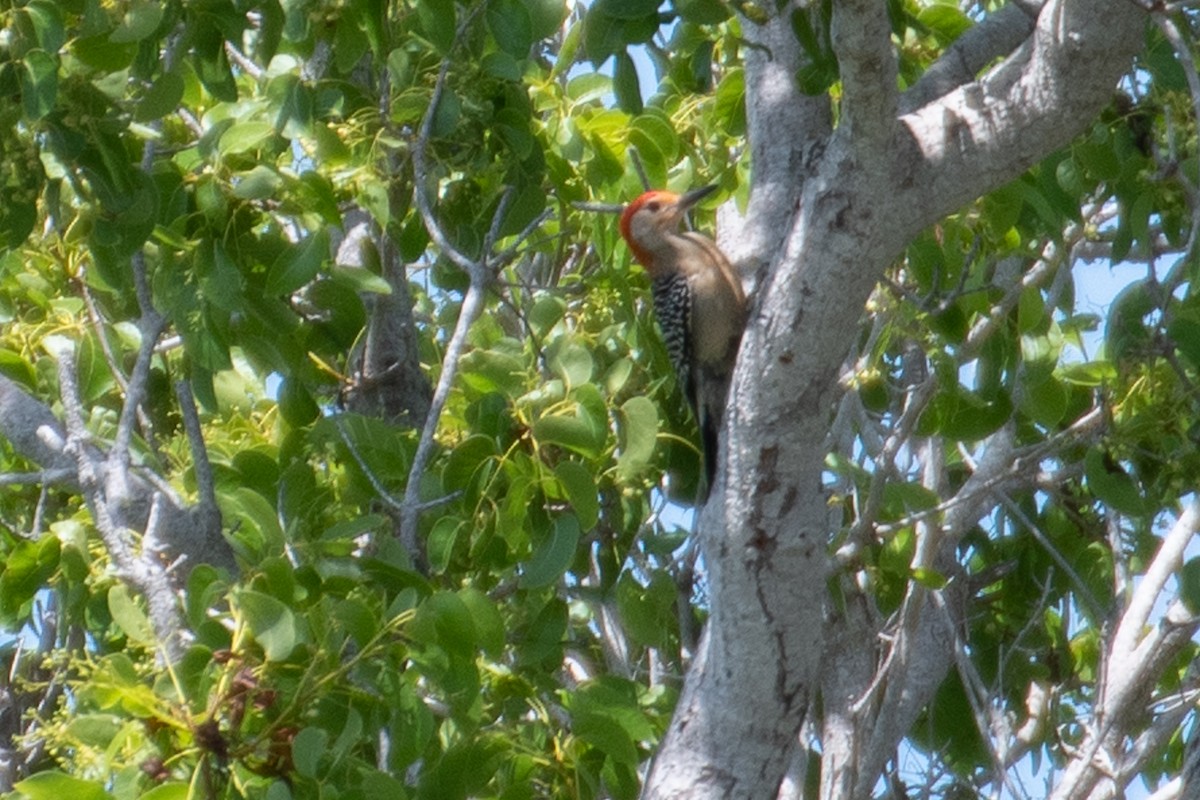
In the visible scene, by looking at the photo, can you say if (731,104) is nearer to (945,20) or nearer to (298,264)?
(945,20)

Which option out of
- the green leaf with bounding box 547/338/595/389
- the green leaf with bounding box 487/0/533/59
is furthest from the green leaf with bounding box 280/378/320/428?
the green leaf with bounding box 487/0/533/59

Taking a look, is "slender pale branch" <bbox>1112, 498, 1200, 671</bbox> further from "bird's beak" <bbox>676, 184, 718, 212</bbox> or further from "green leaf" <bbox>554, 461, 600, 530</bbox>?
"green leaf" <bbox>554, 461, 600, 530</bbox>

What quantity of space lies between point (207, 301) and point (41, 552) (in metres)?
0.68

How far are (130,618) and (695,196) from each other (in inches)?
89.6

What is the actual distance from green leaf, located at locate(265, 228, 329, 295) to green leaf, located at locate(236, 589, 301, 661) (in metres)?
1.04

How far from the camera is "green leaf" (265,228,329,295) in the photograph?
3.73m

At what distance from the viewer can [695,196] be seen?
4.84 m

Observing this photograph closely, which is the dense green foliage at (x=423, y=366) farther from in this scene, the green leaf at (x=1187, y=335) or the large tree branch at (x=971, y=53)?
the large tree branch at (x=971, y=53)

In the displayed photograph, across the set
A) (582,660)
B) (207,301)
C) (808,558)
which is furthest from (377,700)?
(582,660)

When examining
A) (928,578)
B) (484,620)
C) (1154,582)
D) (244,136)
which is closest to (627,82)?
(244,136)

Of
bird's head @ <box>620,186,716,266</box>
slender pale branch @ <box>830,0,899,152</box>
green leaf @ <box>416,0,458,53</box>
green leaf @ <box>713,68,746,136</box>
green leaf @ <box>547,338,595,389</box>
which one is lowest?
green leaf @ <box>547,338,595,389</box>

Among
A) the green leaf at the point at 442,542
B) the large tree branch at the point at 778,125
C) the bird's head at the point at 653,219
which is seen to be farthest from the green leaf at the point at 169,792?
the bird's head at the point at 653,219

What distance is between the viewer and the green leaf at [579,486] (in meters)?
3.53

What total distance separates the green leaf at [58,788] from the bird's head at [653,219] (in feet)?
8.05
